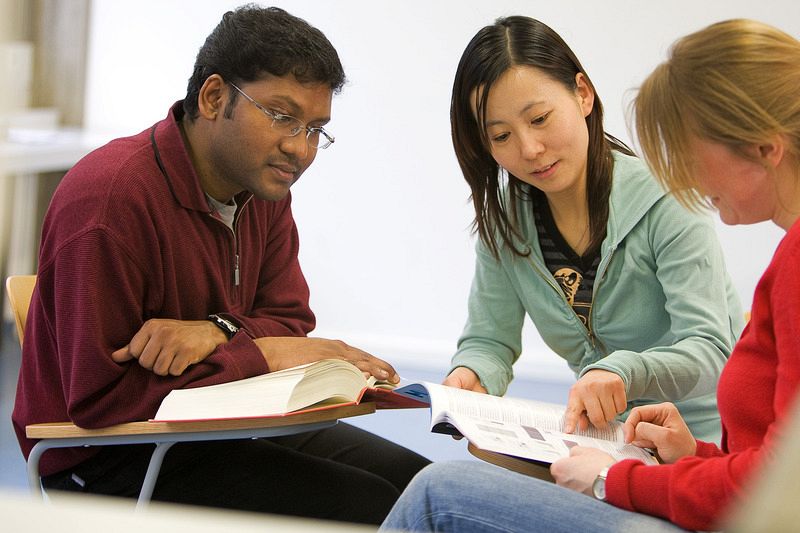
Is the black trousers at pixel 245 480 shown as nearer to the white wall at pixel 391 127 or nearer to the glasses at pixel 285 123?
the glasses at pixel 285 123

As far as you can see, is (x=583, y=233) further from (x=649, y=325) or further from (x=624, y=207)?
(x=649, y=325)

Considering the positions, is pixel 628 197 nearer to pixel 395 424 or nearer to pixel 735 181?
pixel 735 181

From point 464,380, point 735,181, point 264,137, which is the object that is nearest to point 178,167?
point 264,137

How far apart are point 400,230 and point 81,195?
250 centimetres

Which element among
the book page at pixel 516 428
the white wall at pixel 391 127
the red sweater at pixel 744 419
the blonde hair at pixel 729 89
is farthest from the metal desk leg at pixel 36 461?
the white wall at pixel 391 127

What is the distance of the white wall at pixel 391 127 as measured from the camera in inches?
137

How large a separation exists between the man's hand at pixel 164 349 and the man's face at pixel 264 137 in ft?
0.95

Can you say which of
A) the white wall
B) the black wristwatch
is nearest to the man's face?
the black wristwatch

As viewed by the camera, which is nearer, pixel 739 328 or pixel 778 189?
pixel 778 189

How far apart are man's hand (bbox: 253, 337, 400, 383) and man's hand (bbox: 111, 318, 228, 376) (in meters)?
0.11

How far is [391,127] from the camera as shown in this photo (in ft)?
12.2

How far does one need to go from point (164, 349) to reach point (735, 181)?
78cm

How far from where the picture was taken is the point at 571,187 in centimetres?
154

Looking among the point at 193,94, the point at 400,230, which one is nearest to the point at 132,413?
the point at 193,94
